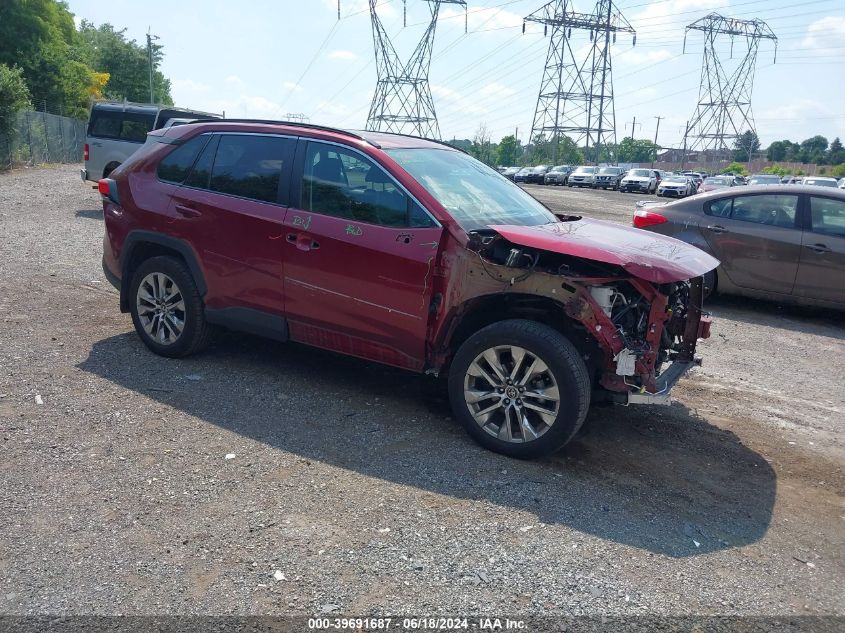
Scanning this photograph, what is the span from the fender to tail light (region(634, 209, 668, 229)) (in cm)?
604

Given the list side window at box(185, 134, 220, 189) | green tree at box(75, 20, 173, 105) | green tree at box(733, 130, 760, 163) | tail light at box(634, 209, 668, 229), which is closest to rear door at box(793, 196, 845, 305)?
tail light at box(634, 209, 668, 229)

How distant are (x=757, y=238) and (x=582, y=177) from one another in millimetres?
44820

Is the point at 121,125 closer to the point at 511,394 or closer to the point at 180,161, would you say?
the point at 180,161

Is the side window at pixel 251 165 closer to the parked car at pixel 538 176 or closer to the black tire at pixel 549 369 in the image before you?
the black tire at pixel 549 369

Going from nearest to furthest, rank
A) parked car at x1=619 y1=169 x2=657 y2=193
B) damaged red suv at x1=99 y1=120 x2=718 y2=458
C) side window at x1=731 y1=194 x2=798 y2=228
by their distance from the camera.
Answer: damaged red suv at x1=99 y1=120 x2=718 y2=458 < side window at x1=731 y1=194 x2=798 y2=228 < parked car at x1=619 y1=169 x2=657 y2=193

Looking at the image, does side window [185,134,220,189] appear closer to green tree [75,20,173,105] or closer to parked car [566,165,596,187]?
parked car [566,165,596,187]

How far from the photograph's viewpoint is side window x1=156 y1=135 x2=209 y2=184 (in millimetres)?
5938

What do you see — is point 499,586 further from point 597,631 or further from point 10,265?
point 10,265

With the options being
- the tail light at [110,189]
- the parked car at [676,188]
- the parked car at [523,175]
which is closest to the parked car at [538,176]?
the parked car at [523,175]

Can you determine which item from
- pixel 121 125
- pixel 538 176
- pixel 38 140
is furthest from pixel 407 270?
pixel 538 176

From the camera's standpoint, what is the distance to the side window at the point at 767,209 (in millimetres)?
8812

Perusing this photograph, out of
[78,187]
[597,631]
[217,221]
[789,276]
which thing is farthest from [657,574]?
[78,187]

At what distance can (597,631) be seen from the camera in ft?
9.91

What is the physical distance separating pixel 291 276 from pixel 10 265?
5851mm
